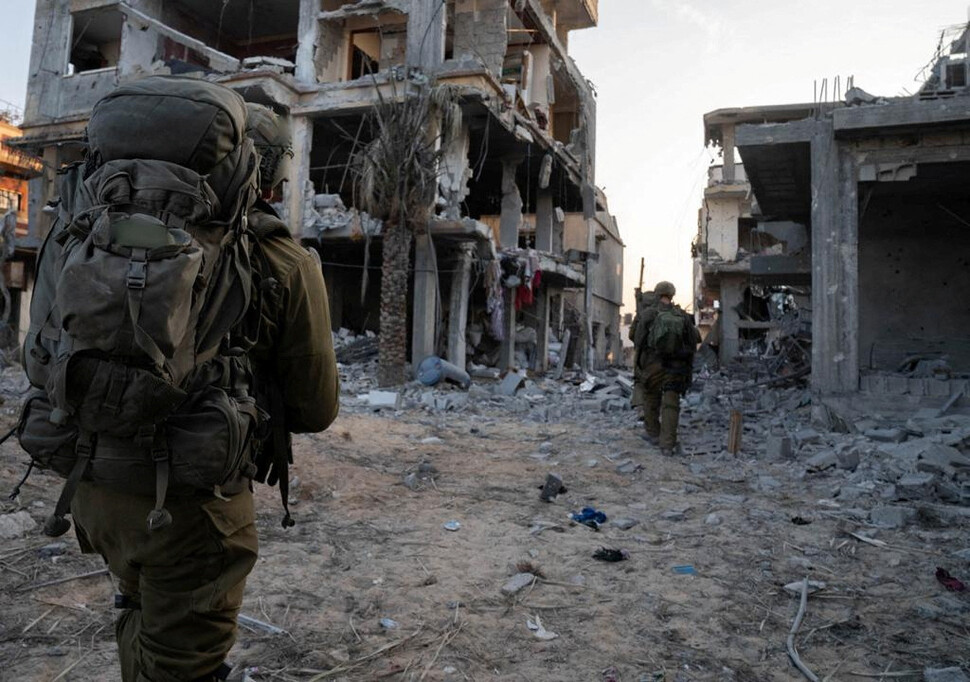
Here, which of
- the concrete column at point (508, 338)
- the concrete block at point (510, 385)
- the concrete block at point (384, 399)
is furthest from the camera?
the concrete column at point (508, 338)

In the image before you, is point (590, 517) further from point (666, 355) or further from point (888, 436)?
point (888, 436)

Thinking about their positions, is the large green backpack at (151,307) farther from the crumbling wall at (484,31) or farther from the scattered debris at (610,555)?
the crumbling wall at (484,31)

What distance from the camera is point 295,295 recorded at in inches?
67.1

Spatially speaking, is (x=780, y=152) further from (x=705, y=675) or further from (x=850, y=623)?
(x=705, y=675)

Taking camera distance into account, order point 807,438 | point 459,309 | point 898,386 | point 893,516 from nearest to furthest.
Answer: point 893,516 < point 807,438 < point 898,386 < point 459,309

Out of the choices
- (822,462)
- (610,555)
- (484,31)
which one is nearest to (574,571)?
(610,555)

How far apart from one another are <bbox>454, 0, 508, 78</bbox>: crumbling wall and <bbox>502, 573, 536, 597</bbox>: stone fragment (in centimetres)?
1406

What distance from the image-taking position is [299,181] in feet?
48.2

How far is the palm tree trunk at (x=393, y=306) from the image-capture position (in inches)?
468

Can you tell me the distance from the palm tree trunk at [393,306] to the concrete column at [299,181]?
3369mm

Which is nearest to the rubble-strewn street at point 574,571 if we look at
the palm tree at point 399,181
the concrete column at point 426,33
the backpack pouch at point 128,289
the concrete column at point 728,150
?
the backpack pouch at point 128,289

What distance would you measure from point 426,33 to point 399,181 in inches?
186

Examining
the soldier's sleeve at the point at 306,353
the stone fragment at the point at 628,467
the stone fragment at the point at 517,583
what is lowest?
the stone fragment at the point at 517,583

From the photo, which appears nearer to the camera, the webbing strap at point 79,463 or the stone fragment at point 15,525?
the webbing strap at point 79,463
